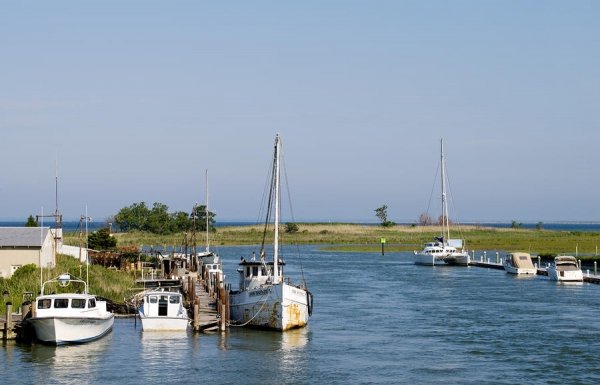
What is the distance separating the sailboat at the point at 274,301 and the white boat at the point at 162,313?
4.05 meters

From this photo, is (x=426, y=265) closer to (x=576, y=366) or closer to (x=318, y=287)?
(x=318, y=287)

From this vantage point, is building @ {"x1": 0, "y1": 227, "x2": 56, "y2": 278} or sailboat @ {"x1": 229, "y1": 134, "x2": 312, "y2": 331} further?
building @ {"x1": 0, "y1": 227, "x2": 56, "y2": 278}

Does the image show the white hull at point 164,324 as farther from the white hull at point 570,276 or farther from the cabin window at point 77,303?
the white hull at point 570,276

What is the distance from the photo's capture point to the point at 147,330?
5722 cm

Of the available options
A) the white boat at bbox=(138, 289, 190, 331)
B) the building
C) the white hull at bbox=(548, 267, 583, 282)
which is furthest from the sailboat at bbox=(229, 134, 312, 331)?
the white hull at bbox=(548, 267, 583, 282)

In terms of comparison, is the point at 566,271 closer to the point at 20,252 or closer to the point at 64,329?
the point at 20,252

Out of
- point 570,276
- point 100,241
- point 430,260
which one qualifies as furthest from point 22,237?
point 430,260

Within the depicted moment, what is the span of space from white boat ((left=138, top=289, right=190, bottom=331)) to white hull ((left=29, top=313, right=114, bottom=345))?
4.02 meters

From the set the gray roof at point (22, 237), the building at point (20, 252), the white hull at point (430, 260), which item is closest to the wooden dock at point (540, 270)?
the white hull at point (430, 260)

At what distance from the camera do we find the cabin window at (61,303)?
5328cm

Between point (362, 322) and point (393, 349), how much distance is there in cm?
1089

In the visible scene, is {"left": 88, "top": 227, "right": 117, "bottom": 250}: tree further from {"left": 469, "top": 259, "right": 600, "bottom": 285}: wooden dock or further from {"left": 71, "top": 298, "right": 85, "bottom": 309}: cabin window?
{"left": 71, "top": 298, "right": 85, "bottom": 309}: cabin window

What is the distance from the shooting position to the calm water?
45219 mm

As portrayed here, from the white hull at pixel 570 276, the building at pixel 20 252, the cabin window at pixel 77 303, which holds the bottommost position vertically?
the white hull at pixel 570 276
